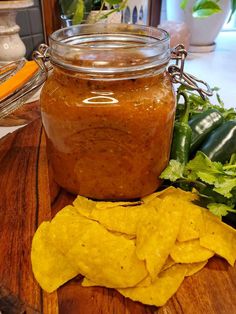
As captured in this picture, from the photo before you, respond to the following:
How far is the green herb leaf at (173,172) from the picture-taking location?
583 millimetres

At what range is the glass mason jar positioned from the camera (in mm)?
504

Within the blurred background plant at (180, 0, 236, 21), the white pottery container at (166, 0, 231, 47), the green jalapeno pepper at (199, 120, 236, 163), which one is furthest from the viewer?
the white pottery container at (166, 0, 231, 47)

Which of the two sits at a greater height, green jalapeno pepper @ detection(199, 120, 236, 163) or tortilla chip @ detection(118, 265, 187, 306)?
→ green jalapeno pepper @ detection(199, 120, 236, 163)

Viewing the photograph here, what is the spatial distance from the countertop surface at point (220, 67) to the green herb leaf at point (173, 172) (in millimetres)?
746

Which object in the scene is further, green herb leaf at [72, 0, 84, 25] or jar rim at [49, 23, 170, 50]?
green herb leaf at [72, 0, 84, 25]

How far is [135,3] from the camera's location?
1.75 metres

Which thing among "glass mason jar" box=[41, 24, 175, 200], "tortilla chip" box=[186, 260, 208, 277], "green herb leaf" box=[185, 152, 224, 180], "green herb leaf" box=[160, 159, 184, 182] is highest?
"glass mason jar" box=[41, 24, 175, 200]

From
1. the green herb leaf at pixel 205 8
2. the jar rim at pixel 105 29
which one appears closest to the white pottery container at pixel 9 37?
the jar rim at pixel 105 29

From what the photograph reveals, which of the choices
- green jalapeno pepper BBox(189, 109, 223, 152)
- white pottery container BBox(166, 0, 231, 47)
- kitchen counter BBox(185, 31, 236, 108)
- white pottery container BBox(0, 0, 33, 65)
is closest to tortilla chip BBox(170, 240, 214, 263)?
green jalapeno pepper BBox(189, 109, 223, 152)

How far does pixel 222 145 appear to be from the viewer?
25.6 inches

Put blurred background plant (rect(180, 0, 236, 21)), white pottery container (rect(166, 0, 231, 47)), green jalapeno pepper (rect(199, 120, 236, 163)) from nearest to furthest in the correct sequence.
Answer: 1. green jalapeno pepper (rect(199, 120, 236, 163))
2. blurred background plant (rect(180, 0, 236, 21))
3. white pottery container (rect(166, 0, 231, 47))

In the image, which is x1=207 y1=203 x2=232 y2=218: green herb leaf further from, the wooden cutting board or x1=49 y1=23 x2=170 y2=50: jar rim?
x1=49 y1=23 x2=170 y2=50: jar rim

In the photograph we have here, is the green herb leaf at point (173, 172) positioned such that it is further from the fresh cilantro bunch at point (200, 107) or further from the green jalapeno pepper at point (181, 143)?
the fresh cilantro bunch at point (200, 107)

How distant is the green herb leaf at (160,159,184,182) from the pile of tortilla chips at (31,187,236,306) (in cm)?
4
